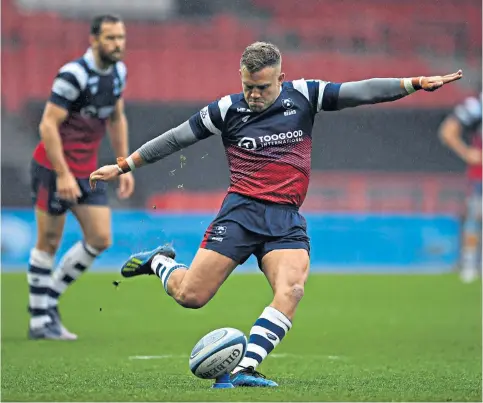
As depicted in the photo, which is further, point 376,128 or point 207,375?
point 376,128

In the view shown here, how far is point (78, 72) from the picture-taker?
862cm

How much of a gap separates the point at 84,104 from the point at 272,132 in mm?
3092

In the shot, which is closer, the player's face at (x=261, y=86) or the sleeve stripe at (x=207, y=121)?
the player's face at (x=261, y=86)

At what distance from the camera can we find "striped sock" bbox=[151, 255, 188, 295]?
6336mm

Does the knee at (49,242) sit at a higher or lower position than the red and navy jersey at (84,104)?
lower

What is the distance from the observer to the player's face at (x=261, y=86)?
233 inches

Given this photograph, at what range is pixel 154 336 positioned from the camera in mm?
9102

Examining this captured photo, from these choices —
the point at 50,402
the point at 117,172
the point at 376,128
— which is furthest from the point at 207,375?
the point at 376,128

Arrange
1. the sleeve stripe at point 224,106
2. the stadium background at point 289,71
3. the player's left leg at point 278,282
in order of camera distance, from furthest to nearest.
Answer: the stadium background at point 289,71
the sleeve stripe at point 224,106
the player's left leg at point 278,282

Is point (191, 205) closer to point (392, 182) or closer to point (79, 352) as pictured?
point (392, 182)

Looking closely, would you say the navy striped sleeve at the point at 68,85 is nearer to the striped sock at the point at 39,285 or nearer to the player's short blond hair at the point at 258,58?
the striped sock at the point at 39,285

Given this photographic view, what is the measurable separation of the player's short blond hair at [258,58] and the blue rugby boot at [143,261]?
1.43 meters

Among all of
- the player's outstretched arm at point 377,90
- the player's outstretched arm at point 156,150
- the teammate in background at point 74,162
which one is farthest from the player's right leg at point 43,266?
the player's outstretched arm at point 377,90

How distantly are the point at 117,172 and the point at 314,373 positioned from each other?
1732 mm
